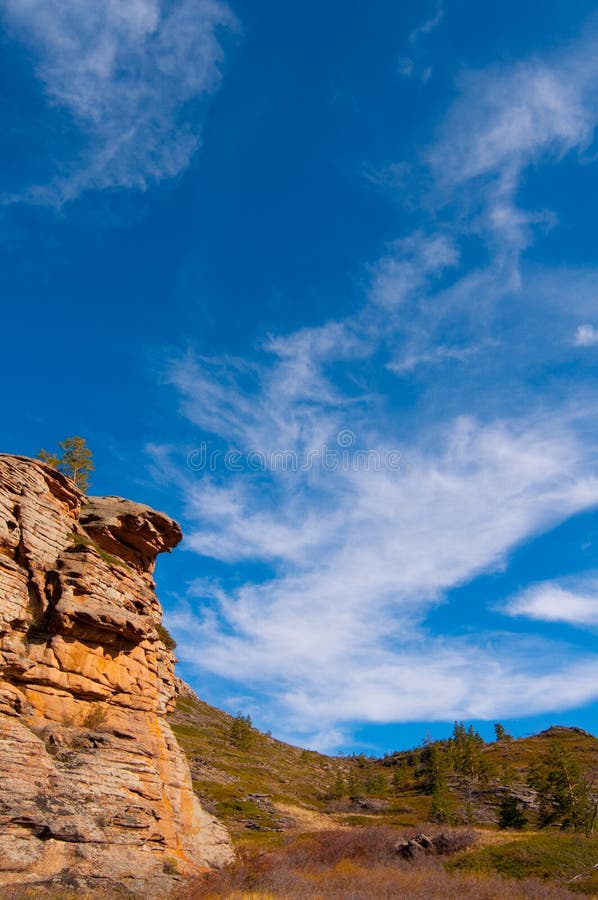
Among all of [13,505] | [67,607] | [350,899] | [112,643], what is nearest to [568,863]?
[350,899]

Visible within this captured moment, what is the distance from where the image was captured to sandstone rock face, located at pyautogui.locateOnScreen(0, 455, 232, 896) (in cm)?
1614

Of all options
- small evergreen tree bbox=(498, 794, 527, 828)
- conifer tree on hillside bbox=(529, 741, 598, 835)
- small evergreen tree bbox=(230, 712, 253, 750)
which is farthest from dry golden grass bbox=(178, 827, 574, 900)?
small evergreen tree bbox=(230, 712, 253, 750)

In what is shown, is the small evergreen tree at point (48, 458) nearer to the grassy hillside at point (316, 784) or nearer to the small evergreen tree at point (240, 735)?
the grassy hillside at point (316, 784)

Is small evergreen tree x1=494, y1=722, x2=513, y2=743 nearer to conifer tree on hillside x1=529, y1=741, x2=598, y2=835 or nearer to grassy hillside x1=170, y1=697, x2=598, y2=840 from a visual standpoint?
grassy hillside x1=170, y1=697, x2=598, y2=840

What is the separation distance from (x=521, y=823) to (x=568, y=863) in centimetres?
3842

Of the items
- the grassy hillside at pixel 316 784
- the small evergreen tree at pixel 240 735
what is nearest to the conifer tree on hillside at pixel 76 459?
the grassy hillside at pixel 316 784

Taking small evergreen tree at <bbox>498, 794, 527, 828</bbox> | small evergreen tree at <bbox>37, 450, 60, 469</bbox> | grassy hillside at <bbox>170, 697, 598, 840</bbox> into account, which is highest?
small evergreen tree at <bbox>37, 450, 60, 469</bbox>

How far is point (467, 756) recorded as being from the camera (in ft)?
319

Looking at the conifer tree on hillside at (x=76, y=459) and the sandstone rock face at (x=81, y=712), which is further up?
the conifer tree on hillside at (x=76, y=459)

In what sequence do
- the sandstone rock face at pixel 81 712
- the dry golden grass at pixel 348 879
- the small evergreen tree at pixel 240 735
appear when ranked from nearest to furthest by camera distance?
the sandstone rock face at pixel 81 712 < the dry golden grass at pixel 348 879 < the small evergreen tree at pixel 240 735

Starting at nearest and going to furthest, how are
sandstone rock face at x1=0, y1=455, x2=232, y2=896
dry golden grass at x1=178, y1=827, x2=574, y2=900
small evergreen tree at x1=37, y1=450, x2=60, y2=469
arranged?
sandstone rock face at x1=0, y1=455, x2=232, y2=896 < dry golden grass at x1=178, y1=827, x2=574, y2=900 < small evergreen tree at x1=37, y1=450, x2=60, y2=469

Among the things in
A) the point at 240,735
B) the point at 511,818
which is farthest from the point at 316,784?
the point at 511,818

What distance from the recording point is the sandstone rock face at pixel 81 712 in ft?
53.0

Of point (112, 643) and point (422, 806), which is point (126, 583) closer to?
point (112, 643)
